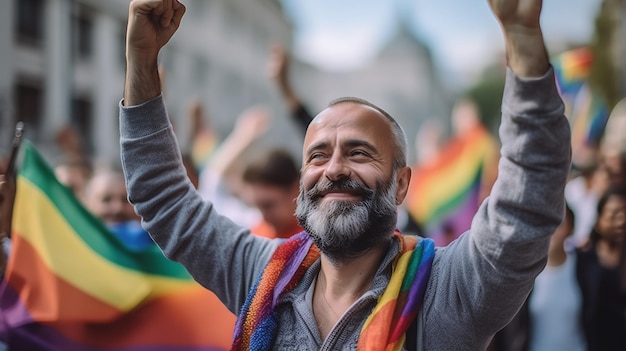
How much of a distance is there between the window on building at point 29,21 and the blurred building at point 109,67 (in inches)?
1.0

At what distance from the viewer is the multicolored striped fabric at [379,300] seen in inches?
74.4

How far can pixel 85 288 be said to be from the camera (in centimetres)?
333

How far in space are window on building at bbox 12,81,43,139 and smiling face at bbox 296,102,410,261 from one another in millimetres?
19319

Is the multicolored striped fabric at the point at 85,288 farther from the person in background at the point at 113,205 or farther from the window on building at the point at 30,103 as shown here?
the window on building at the point at 30,103

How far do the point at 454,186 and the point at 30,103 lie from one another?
1665 cm

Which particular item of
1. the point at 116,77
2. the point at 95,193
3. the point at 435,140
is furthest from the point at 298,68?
the point at 95,193

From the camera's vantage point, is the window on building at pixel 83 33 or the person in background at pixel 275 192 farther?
the window on building at pixel 83 33

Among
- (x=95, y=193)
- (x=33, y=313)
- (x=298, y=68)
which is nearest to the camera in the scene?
(x=33, y=313)

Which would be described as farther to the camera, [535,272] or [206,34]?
[206,34]

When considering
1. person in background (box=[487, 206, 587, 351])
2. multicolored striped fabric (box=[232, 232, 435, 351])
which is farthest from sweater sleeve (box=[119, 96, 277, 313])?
person in background (box=[487, 206, 587, 351])

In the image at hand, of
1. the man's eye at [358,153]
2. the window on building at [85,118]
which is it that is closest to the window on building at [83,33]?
the window on building at [85,118]

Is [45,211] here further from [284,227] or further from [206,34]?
[206,34]

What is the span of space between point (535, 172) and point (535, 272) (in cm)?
24

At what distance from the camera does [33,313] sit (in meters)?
3.06
